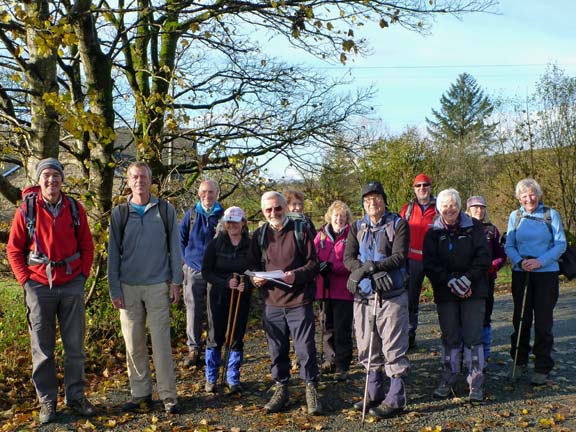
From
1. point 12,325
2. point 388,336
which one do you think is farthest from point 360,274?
point 12,325

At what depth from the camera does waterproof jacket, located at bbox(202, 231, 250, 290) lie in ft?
18.3

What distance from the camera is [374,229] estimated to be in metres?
5.02

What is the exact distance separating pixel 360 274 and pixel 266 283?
0.88 m

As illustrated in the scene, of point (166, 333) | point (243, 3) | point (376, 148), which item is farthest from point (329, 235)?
point (376, 148)

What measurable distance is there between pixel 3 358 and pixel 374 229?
4.53 metres

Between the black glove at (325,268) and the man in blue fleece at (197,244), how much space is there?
4.36 feet

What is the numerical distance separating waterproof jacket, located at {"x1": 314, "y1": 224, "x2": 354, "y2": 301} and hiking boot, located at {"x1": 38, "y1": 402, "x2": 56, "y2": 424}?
110 inches

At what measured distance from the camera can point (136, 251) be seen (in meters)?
4.99

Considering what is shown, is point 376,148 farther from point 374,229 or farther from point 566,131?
point 566,131

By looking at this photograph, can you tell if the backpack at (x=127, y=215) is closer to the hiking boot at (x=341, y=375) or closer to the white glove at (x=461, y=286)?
the hiking boot at (x=341, y=375)

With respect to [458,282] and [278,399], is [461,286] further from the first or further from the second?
[278,399]

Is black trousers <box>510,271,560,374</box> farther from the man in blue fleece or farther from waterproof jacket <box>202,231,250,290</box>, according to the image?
the man in blue fleece

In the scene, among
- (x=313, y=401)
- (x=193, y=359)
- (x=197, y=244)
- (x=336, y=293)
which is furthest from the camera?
(x=193, y=359)

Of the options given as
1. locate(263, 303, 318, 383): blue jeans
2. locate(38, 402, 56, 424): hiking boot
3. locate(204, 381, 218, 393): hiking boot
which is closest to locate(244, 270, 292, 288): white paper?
locate(263, 303, 318, 383): blue jeans
